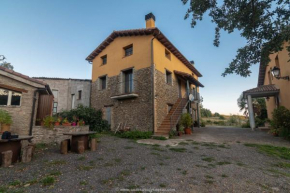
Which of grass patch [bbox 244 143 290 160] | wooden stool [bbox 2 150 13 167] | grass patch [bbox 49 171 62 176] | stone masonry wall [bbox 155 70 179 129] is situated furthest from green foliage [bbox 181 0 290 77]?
wooden stool [bbox 2 150 13 167]

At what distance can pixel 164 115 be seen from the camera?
11445mm

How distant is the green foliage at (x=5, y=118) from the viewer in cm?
612

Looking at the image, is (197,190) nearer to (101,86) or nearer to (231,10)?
(231,10)

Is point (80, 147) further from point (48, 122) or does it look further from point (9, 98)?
point (9, 98)

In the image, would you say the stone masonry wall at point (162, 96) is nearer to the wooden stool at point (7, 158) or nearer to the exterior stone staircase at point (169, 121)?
the exterior stone staircase at point (169, 121)

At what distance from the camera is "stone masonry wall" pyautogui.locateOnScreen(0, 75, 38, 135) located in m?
6.74

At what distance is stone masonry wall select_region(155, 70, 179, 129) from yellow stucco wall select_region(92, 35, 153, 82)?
4.99 feet

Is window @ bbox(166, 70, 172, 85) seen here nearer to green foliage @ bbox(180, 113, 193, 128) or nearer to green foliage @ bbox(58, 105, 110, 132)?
green foliage @ bbox(180, 113, 193, 128)

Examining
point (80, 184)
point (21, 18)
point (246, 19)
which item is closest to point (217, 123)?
point (246, 19)

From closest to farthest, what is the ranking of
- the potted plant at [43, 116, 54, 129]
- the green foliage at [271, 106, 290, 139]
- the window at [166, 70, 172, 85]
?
the potted plant at [43, 116, 54, 129], the green foliage at [271, 106, 290, 139], the window at [166, 70, 172, 85]

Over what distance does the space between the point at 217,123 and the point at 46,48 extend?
1032 inches

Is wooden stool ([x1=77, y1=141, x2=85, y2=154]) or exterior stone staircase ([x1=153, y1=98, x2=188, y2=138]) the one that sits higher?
exterior stone staircase ([x1=153, y1=98, x2=188, y2=138])

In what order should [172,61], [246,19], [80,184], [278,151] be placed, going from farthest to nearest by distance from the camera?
[172,61] < [278,151] < [246,19] < [80,184]

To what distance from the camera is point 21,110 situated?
695 cm
